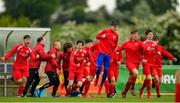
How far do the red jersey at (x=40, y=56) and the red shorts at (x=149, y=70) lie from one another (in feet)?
11.0

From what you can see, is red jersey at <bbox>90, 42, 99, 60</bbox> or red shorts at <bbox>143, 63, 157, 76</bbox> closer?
red shorts at <bbox>143, 63, 157, 76</bbox>

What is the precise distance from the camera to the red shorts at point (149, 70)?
35062 millimetres

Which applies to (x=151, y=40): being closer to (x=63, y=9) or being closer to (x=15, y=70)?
(x=15, y=70)

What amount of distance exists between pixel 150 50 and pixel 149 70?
2.36 ft

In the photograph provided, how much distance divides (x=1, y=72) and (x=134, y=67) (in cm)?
637

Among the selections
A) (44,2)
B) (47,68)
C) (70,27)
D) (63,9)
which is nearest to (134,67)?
(47,68)

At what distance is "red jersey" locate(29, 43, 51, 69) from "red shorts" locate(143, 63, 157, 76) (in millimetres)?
3352

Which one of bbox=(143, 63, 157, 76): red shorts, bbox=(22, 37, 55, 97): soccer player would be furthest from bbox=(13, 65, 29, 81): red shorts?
bbox=(143, 63, 157, 76): red shorts

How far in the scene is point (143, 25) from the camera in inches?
3359

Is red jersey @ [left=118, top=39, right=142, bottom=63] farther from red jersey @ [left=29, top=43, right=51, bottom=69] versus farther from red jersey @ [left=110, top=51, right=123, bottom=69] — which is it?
red jersey @ [left=29, top=43, right=51, bottom=69]

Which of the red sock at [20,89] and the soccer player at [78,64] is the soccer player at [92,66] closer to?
the soccer player at [78,64]

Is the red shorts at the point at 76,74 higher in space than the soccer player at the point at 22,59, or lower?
lower

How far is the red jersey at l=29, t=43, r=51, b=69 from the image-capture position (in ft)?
117

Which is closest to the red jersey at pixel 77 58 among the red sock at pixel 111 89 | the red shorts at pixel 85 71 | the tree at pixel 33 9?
the red sock at pixel 111 89
